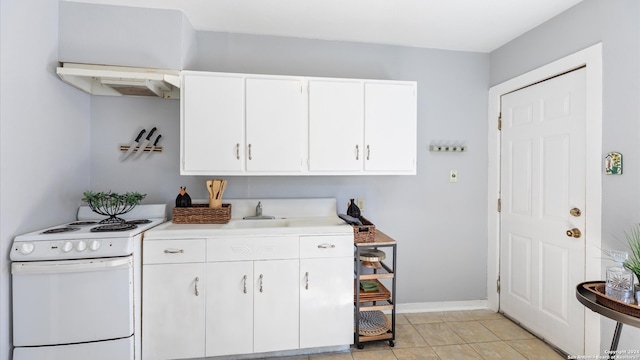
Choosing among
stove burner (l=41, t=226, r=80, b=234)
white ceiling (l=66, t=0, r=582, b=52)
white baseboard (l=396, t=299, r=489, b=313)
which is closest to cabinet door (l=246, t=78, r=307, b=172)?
white ceiling (l=66, t=0, r=582, b=52)

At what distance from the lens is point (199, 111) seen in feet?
7.27

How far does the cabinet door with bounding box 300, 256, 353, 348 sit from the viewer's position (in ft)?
7.02

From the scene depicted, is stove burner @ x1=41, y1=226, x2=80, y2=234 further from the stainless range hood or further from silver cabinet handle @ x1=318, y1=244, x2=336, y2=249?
silver cabinet handle @ x1=318, y1=244, x2=336, y2=249

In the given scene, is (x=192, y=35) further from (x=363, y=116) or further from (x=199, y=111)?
(x=363, y=116)

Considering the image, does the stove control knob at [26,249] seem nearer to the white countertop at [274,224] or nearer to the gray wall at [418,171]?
the white countertop at [274,224]

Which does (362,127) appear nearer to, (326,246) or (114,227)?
(326,246)

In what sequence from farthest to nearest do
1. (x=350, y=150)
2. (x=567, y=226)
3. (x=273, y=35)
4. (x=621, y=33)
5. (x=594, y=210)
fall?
(x=273, y=35) < (x=350, y=150) < (x=567, y=226) < (x=594, y=210) < (x=621, y=33)

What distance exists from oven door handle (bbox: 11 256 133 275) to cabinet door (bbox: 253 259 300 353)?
2.74ft

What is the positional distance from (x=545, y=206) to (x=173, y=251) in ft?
9.22

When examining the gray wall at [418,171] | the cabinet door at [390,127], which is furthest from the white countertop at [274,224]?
the cabinet door at [390,127]

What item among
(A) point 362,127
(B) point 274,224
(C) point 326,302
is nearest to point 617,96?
(A) point 362,127

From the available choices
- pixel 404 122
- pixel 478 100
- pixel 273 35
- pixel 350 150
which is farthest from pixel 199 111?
pixel 478 100

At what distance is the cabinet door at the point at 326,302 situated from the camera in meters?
2.14

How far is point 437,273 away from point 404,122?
5.01 ft
